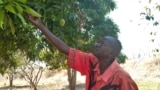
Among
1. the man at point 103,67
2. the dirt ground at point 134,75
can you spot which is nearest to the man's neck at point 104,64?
the man at point 103,67

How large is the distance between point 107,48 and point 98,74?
0.62 ft

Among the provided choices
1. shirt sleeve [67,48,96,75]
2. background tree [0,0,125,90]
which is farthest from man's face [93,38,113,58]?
background tree [0,0,125,90]

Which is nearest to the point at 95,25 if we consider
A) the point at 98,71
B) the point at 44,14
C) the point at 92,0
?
the point at 92,0

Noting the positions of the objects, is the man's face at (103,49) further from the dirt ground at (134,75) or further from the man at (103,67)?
the dirt ground at (134,75)

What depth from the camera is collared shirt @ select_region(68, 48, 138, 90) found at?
2.21m

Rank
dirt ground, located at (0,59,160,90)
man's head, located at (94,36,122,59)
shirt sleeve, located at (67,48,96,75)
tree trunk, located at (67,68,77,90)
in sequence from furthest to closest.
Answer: dirt ground, located at (0,59,160,90) < tree trunk, located at (67,68,77,90) < shirt sleeve, located at (67,48,96,75) < man's head, located at (94,36,122,59)

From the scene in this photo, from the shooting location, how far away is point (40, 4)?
290 centimetres

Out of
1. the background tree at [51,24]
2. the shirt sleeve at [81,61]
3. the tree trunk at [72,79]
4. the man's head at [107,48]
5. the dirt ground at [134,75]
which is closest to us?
the background tree at [51,24]

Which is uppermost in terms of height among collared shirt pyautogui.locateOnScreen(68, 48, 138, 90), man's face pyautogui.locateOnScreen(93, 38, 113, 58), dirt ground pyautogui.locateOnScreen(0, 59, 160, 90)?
man's face pyautogui.locateOnScreen(93, 38, 113, 58)

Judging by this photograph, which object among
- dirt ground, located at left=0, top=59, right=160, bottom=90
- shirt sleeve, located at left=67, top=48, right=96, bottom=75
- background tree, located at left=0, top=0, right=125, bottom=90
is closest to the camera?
background tree, located at left=0, top=0, right=125, bottom=90

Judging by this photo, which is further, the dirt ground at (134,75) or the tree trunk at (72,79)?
the dirt ground at (134,75)

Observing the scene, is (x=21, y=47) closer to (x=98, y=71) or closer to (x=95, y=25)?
(x=98, y=71)

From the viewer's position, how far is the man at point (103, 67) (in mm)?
2227

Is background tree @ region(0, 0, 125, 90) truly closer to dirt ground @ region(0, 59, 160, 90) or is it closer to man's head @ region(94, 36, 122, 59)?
man's head @ region(94, 36, 122, 59)
